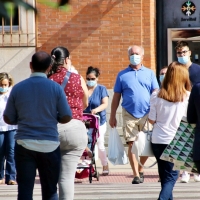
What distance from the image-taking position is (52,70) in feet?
19.8

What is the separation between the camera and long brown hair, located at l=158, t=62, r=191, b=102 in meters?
6.26

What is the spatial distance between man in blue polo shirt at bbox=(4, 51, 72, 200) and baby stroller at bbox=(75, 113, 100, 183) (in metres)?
3.46

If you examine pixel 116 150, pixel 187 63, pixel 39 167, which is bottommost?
pixel 116 150

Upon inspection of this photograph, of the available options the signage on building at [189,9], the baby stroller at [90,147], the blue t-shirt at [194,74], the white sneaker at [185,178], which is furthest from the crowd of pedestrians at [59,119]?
the signage on building at [189,9]

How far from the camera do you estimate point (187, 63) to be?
29.0 feet

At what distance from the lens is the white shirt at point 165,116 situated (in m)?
6.50

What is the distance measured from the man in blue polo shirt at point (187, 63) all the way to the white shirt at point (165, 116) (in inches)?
75.7

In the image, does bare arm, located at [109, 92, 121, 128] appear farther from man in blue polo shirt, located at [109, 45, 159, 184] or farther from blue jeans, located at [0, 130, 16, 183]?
blue jeans, located at [0, 130, 16, 183]

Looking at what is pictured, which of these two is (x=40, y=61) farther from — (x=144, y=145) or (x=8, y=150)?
(x=8, y=150)

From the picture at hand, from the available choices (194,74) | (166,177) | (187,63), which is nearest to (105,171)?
(187,63)

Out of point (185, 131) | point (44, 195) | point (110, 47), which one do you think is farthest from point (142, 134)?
point (110, 47)

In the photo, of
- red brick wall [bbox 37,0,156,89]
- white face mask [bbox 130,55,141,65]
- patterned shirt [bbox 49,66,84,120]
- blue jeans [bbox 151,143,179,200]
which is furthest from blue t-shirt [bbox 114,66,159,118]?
red brick wall [bbox 37,0,156,89]

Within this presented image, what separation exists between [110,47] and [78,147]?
8378 millimetres

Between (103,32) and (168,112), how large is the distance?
24.5 ft
